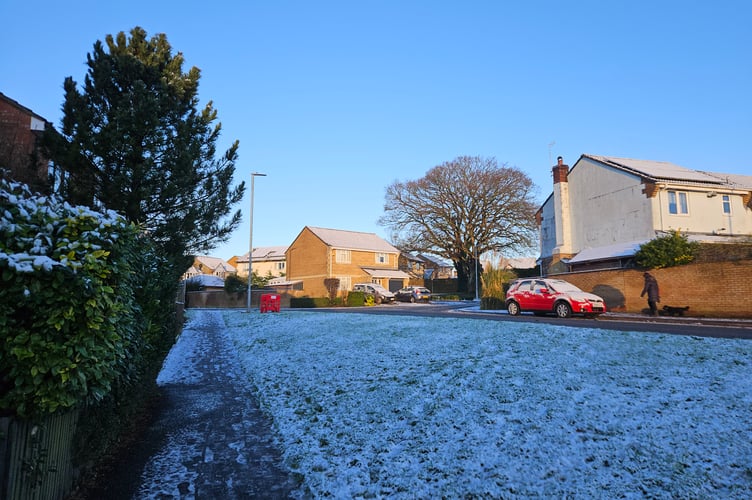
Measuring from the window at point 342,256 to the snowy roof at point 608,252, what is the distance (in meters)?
25.9

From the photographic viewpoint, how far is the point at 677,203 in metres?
26.8

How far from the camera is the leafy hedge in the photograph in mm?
2785

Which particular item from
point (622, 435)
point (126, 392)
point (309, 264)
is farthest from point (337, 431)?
point (309, 264)

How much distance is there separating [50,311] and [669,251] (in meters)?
24.0

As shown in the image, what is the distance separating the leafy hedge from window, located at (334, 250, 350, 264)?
149ft

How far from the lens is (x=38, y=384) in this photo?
2.84 m

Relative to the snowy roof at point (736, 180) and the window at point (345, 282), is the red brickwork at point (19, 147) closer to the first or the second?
the window at point (345, 282)

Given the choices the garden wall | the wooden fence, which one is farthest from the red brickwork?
the garden wall

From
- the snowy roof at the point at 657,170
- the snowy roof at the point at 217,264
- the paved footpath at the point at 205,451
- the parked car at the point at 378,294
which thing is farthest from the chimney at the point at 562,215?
the snowy roof at the point at 217,264

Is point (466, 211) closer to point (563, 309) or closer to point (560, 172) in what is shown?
point (560, 172)

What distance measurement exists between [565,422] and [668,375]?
2326 millimetres

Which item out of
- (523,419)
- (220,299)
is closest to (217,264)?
(220,299)

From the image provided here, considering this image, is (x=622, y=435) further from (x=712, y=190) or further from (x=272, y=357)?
(x=712, y=190)

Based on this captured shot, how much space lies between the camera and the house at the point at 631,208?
26.4 meters
